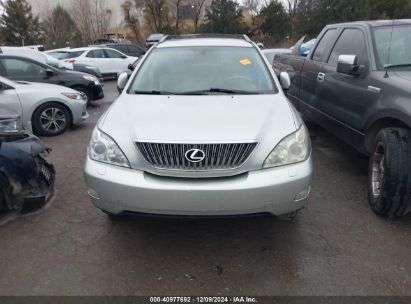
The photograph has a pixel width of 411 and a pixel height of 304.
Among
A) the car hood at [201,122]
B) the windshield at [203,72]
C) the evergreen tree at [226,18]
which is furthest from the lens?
the evergreen tree at [226,18]

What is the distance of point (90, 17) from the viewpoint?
138 feet

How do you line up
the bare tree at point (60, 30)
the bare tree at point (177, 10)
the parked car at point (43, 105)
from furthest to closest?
the bare tree at point (177, 10) < the bare tree at point (60, 30) < the parked car at point (43, 105)

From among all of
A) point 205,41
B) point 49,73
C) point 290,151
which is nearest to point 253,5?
point 49,73

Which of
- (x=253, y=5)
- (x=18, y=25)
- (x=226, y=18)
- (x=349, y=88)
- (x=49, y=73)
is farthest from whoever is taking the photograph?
(x=253, y=5)

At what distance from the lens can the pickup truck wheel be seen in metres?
3.30

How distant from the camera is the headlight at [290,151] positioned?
2768 mm

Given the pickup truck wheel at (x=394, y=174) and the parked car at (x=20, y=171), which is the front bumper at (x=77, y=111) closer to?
the parked car at (x=20, y=171)

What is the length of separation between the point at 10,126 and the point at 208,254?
8.06 feet

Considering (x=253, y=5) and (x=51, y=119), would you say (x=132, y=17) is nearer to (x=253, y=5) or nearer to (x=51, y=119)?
(x=253, y=5)

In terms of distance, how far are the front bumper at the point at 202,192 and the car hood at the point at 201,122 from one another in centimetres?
8

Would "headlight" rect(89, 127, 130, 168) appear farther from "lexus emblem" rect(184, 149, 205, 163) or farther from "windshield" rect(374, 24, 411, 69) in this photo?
"windshield" rect(374, 24, 411, 69)

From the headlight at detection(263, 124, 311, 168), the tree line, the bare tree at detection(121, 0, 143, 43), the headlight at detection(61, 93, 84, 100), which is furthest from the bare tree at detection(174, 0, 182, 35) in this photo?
the headlight at detection(263, 124, 311, 168)

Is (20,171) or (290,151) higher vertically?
(290,151)

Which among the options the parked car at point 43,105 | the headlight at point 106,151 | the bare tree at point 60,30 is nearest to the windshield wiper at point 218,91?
the headlight at point 106,151
